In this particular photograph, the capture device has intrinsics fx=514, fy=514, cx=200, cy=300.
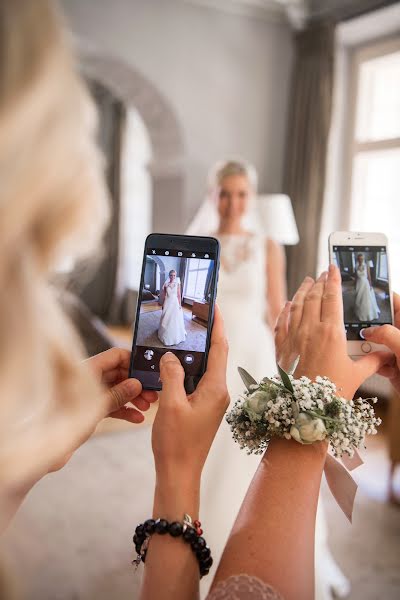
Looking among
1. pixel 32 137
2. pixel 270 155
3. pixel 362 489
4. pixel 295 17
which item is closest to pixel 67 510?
pixel 362 489

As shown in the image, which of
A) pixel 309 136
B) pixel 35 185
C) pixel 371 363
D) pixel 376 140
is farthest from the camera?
pixel 309 136

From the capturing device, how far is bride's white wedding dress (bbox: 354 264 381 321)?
2.46 feet

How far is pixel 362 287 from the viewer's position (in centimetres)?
75

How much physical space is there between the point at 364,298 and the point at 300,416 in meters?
0.28

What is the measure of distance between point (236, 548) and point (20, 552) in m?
0.24

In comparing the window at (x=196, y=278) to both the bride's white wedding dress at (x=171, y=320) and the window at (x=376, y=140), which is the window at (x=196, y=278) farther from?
the window at (x=376, y=140)

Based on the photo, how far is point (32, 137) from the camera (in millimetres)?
281

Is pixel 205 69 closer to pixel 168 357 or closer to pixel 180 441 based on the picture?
pixel 168 357

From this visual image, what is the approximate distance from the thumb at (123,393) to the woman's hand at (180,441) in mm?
86

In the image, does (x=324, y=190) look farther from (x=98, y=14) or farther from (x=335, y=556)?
(x=335, y=556)

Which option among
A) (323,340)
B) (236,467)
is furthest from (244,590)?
(236,467)

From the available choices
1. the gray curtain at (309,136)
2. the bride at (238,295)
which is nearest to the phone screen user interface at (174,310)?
the bride at (238,295)

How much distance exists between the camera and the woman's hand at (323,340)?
625mm

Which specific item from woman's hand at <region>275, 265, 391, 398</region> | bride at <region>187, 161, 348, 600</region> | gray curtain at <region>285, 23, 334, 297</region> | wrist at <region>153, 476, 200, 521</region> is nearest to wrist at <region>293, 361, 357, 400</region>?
woman's hand at <region>275, 265, 391, 398</region>
